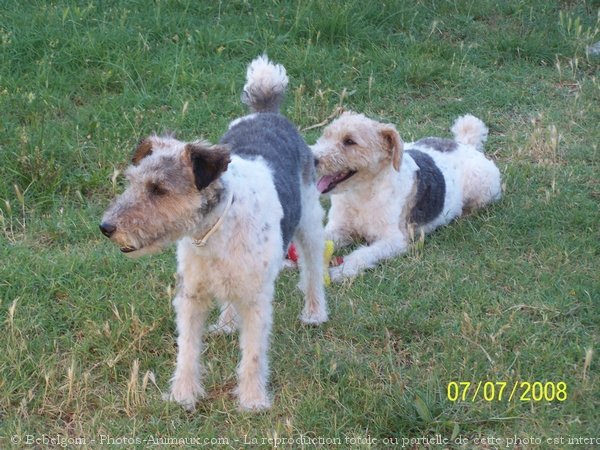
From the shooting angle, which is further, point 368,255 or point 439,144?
point 439,144

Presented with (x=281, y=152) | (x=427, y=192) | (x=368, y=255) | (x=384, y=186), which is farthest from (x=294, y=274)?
(x=427, y=192)

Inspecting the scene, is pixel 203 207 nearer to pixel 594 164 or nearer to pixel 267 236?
pixel 267 236

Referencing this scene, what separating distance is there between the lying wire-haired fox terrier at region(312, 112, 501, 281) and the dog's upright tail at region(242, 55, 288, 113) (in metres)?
0.85

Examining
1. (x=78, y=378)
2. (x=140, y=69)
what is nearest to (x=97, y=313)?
(x=78, y=378)

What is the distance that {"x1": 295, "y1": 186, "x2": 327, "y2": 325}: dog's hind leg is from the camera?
5.33m

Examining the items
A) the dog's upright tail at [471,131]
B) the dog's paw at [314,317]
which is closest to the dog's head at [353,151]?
the dog's paw at [314,317]

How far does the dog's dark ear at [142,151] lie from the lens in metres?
4.36

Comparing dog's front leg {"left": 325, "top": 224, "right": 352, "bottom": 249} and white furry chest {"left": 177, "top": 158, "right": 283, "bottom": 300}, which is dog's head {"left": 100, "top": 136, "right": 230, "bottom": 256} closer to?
white furry chest {"left": 177, "top": 158, "right": 283, "bottom": 300}

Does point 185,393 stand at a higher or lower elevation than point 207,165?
lower

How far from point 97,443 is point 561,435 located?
231 centimetres

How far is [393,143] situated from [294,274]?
133 centimetres

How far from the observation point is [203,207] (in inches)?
163
